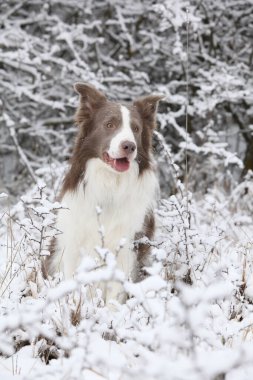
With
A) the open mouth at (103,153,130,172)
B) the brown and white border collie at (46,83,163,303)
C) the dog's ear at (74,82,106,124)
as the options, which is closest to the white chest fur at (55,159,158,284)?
the brown and white border collie at (46,83,163,303)

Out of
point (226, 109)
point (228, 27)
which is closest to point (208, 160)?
point (226, 109)

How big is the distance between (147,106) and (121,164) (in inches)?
26.7

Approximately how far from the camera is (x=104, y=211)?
443 centimetres

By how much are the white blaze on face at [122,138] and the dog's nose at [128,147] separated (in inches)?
1.2

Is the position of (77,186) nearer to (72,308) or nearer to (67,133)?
(72,308)

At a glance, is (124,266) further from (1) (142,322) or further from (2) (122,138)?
(1) (142,322)

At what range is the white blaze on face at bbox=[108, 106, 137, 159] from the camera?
13.6 ft

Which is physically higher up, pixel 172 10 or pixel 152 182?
pixel 172 10

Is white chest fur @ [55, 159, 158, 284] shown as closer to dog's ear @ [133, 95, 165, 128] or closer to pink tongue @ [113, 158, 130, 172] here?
pink tongue @ [113, 158, 130, 172]

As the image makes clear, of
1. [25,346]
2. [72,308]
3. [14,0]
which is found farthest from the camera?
[14,0]

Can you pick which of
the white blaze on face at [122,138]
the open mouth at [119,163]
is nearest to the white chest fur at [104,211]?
the open mouth at [119,163]

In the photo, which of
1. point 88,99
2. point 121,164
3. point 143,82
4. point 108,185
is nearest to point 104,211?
point 108,185

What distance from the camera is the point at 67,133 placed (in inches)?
390

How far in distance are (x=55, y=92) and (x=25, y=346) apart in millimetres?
6837
